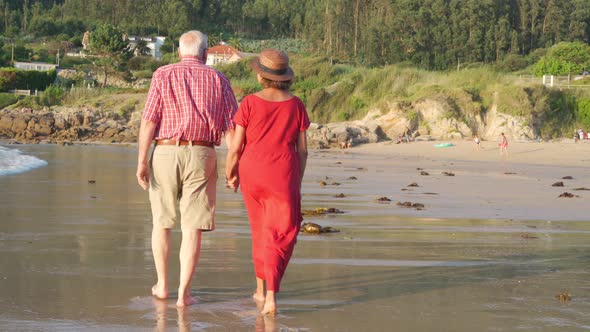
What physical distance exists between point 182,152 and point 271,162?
0.57 metres

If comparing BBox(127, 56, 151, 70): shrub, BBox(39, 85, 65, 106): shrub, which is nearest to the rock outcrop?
BBox(39, 85, 65, 106): shrub

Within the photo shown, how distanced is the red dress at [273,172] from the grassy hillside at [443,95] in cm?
3590

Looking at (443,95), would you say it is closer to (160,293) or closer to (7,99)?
(7,99)

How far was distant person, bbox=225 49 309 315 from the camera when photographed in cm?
537

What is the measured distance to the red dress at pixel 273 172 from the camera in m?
5.36

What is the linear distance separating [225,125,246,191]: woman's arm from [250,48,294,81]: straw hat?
0.38 metres

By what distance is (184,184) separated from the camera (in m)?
5.59

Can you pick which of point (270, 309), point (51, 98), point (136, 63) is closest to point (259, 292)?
point (270, 309)

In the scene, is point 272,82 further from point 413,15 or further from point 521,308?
point 413,15

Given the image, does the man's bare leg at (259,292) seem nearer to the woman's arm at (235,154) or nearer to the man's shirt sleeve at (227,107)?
the woman's arm at (235,154)

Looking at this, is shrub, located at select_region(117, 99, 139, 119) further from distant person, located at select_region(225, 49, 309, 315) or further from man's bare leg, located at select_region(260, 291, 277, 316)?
man's bare leg, located at select_region(260, 291, 277, 316)

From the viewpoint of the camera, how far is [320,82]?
50.3 meters

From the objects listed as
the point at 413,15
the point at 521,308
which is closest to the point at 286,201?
the point at 521,308

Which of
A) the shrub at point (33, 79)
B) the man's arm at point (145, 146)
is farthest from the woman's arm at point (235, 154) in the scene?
the shrub at point (33, 79)
